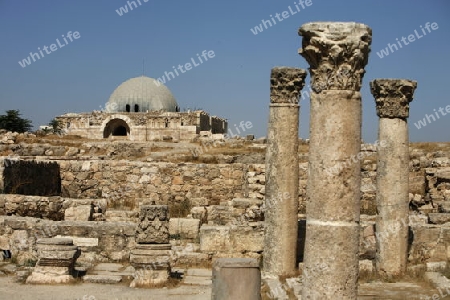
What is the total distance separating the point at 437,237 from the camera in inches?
432

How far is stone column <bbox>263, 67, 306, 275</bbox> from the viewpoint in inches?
381

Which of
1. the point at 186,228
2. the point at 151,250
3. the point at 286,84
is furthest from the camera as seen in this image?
the point at 186,228

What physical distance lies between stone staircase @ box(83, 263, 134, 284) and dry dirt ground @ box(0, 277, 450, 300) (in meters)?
0.18

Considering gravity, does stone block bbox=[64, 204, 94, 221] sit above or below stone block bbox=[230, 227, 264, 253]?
above

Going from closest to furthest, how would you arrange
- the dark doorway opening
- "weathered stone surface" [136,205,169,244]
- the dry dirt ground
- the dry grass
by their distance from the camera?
1. the dry dirt ground
2. the dry grass
3. "weathered stone surface" [136,205,169,244]
4. the dark doorway opening

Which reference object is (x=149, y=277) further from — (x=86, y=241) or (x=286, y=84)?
(x=286, y=84)

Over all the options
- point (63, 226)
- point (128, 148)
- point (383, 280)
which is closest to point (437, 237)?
point (383, 280)

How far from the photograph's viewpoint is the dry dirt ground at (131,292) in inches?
338

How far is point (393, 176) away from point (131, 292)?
4.35 metres

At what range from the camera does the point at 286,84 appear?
991cm

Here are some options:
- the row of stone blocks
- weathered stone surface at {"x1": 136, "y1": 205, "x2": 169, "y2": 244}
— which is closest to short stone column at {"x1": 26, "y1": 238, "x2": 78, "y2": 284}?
the row of stone blocks

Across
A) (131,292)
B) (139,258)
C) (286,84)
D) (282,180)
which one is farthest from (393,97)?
(131,292)

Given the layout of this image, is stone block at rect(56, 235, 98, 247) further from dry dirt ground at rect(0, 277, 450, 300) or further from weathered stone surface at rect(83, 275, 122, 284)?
dry dirt ground at rect(0, 277, 450, 300)

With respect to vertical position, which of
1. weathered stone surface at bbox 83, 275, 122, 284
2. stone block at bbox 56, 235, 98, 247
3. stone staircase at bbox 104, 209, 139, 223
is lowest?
weathered stone surface at bbox 83, 275, 122, 284
